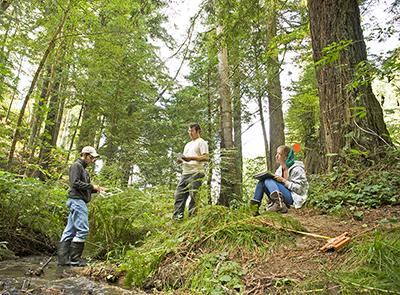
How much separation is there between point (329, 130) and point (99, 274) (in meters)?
4.96

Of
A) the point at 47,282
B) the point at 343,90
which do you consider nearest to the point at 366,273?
the point at 47,282

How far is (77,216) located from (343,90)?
5370 mm

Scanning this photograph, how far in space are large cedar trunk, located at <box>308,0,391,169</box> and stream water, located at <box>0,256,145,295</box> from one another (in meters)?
4.78

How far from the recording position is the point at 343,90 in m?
6.05

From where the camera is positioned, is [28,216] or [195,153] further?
[195,153]

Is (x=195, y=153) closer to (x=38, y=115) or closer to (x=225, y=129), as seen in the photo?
(x=225, y=129)

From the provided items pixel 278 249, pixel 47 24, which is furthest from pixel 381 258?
pixel 47 24

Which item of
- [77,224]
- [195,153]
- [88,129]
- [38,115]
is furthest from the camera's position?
[88,129]

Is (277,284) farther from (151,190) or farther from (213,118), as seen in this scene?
(213,118)

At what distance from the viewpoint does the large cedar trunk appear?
578cm

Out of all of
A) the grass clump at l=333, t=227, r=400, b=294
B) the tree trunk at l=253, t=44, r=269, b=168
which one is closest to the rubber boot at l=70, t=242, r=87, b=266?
the grass clump at l=333, t=227, r=400, b=294

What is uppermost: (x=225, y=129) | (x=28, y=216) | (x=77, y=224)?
(x=225, y=129)

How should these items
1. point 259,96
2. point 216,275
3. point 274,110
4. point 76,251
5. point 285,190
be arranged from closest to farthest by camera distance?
point 216,275 < point 76,251 < point 285,190 < point 274,110 < point 259,96

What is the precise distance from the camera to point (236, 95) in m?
10.3
